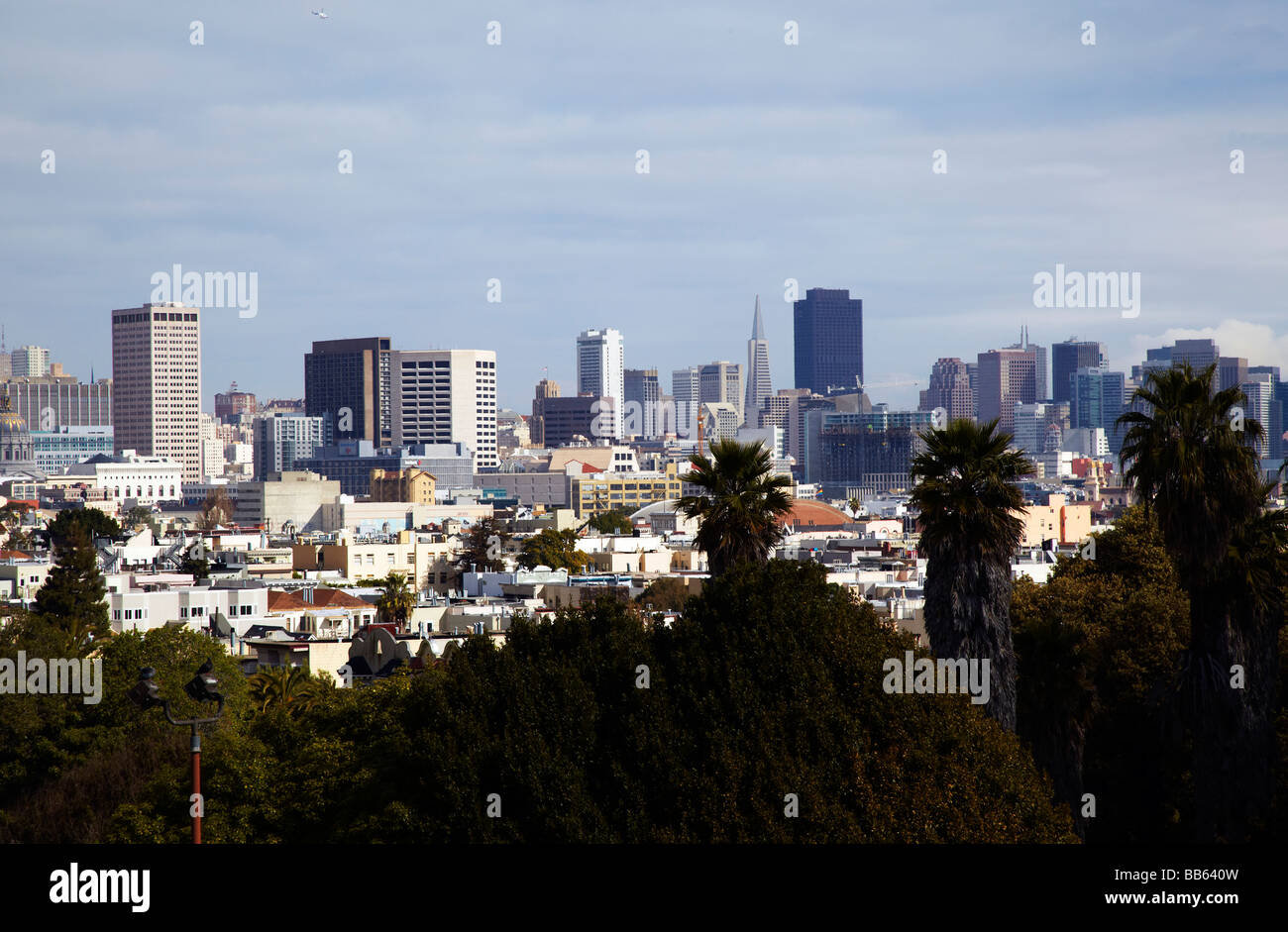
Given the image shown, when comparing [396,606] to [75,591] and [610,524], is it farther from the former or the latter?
[610,524]

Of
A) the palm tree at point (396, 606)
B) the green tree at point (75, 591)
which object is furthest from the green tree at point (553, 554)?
the green tree at point (75, 591)

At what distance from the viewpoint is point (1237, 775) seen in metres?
23.1

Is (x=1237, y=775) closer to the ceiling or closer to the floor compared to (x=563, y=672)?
closer to the floor

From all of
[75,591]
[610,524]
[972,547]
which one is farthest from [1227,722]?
[610,524]

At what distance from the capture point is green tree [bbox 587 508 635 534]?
163375mm

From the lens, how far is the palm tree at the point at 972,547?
77.1ft

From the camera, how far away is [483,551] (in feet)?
376

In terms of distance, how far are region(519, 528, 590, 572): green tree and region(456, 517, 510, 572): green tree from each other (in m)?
2.08

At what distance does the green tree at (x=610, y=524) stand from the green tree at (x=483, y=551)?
26.3m
